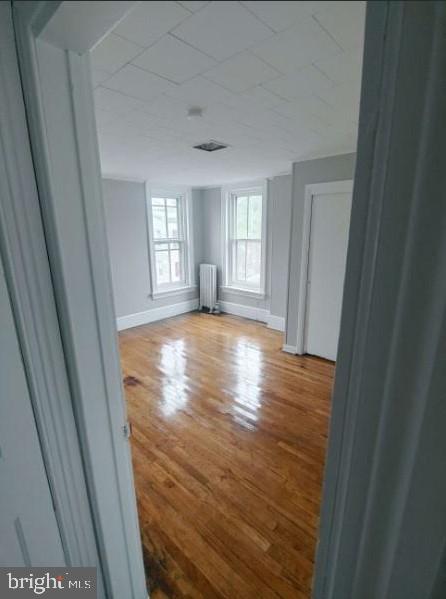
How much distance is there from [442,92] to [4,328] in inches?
39.1

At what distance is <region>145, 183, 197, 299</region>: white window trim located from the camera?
453cm

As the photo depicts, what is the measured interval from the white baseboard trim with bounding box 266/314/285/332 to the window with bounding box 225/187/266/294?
1.60 ft

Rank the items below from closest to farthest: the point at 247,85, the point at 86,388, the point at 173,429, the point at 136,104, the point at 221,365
Answer: the point at 86,388 → the point at 247,85 → the point at 136,104 → the point at 173,429 → the point at 221,365

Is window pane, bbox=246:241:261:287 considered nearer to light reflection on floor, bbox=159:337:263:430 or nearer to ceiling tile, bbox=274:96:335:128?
light reflection on floor, bbox=159:337:263:430

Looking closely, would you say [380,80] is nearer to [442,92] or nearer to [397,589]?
[442,92]

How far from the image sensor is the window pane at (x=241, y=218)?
15.6ft

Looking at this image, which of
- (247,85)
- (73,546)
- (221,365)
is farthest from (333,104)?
(221,365)

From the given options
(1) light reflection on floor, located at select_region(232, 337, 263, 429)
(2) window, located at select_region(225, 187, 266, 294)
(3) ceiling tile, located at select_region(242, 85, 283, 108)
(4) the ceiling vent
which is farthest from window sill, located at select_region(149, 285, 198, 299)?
(3) ceiling tile, located at select_region(242, 85, 283, 108)

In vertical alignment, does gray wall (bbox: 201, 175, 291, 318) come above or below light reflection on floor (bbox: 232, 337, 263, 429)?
above

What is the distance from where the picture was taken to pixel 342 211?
2.81 metres

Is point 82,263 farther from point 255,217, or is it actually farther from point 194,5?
point 255,217

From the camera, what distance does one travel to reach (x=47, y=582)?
0.93 m

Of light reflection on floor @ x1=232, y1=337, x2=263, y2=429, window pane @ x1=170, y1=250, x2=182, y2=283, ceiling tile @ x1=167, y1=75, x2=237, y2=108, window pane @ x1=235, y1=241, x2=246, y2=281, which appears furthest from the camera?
window pane @ x1=170, y1=250, x2=182, y2=283

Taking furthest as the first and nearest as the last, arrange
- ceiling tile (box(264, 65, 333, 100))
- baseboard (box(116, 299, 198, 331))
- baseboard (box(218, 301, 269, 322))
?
1. baseboard (box(218, 301, 269, 322))
2. baseboard (box(116, 299, 198, 331))
3. ceiling tile (box(264, 65, 333, 100))
